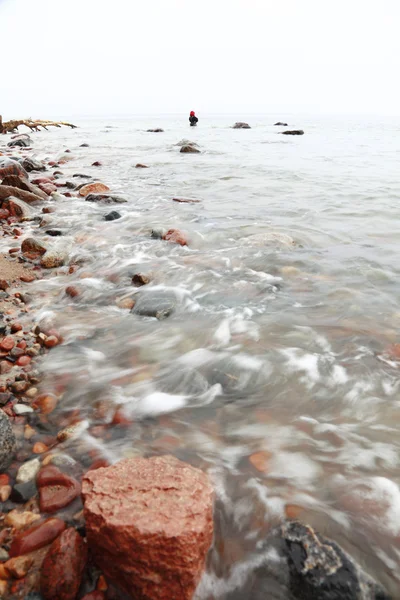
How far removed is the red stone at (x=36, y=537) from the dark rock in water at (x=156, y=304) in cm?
244

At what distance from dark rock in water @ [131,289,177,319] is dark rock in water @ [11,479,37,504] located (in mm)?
2228

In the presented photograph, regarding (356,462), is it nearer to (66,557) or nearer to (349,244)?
(66,557)

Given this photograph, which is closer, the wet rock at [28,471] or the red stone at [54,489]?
the red stone at [54,489]

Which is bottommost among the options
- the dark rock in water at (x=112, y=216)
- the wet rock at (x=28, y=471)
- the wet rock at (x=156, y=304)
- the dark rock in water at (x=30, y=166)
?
the wet rock at (x=156, y=304)

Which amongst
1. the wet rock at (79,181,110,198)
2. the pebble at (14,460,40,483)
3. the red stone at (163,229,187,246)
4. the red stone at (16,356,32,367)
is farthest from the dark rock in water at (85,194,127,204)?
the pebble at (14,460,40,483)

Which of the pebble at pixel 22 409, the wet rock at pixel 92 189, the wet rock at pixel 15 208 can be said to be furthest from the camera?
the wet rock at pixel 92 189

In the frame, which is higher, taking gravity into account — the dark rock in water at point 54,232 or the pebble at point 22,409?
the dark rock in water at point 54,232

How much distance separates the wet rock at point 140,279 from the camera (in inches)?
191

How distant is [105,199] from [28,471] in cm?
827

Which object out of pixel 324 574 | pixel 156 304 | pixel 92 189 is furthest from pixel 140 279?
pixel 92 189

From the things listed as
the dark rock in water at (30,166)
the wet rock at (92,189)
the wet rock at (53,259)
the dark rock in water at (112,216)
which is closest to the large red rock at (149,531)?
the wet rock at (53,259)

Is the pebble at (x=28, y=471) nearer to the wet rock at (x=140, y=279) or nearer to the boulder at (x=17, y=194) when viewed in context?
the wet rock at (x=140, y=279)

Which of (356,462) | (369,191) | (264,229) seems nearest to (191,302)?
(356,462)

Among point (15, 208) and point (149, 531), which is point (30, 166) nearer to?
point (15, 208)
